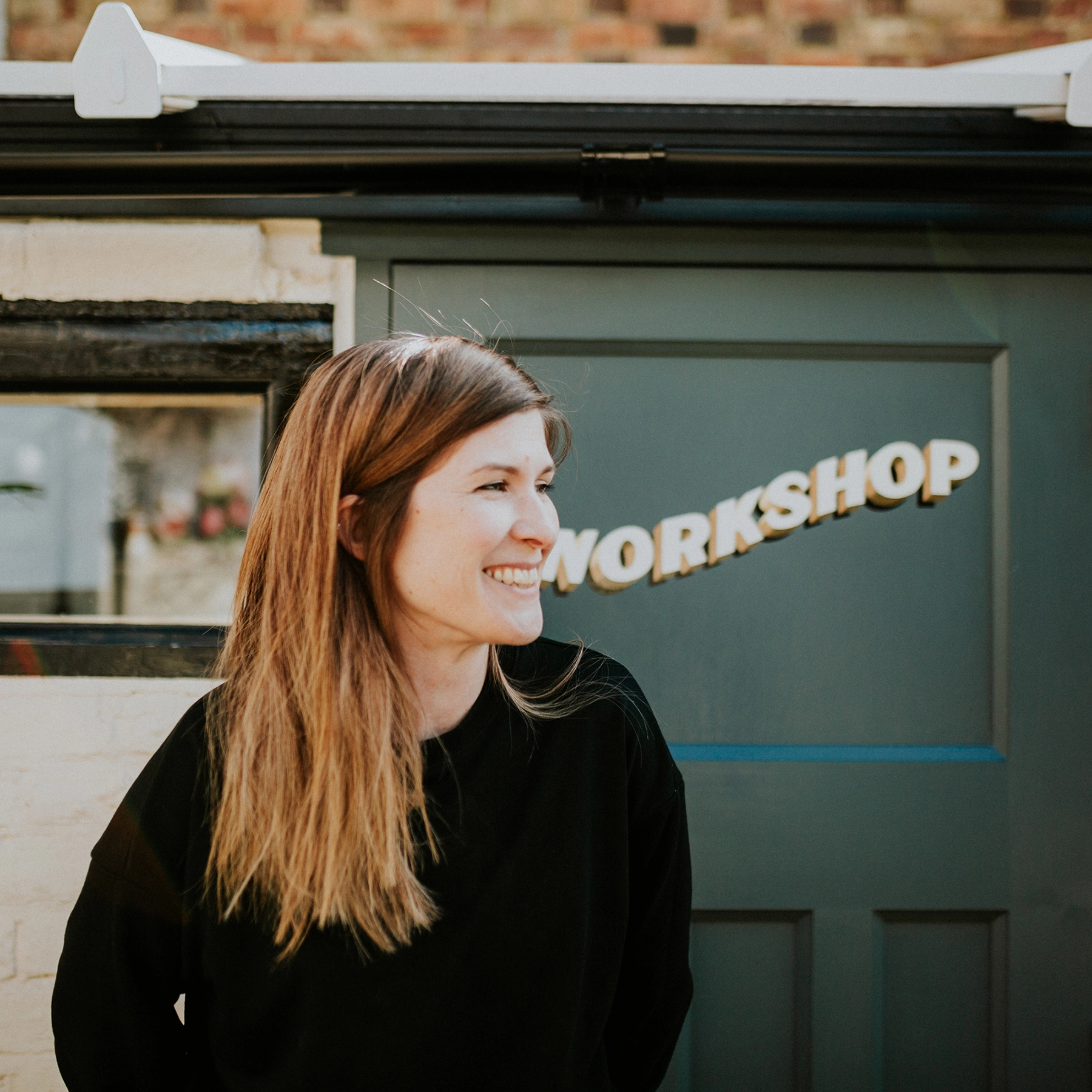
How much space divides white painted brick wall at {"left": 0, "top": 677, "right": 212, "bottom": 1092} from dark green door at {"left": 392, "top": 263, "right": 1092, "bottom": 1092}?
0.89 metres

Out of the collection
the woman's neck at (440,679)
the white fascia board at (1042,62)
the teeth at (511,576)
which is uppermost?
the white fascia board at (1042,62)

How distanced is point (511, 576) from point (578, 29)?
4.75 feet

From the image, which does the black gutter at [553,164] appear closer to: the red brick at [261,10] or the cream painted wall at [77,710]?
the cream painted wall at [77,710]

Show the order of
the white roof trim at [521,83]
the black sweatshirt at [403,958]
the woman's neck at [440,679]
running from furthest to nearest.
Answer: the white roof trim at [521,83] < the woman's neck at [440,679] < the black sweatshirt at [403,958]

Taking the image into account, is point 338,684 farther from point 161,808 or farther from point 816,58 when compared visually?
point 816,58

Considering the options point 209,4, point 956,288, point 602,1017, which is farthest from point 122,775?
point 956,288

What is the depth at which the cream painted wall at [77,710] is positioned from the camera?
62.5 inches

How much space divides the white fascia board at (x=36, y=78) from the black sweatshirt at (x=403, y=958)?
4.26ft

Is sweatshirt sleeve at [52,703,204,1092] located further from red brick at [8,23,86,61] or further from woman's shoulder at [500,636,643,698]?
red brick at [8,23,86,61]

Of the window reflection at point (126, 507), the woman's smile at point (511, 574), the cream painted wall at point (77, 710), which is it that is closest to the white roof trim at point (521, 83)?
the cream painted wall at point (77, 710)

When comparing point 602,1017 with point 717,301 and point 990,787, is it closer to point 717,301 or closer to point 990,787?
point 990,787

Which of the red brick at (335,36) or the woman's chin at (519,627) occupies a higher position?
the red brick at (335,36)

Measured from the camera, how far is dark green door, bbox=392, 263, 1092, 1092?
1.63 m

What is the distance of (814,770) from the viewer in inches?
64.7
